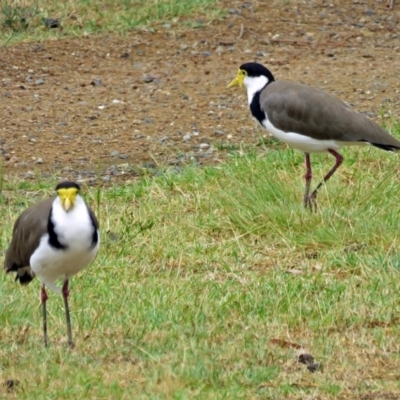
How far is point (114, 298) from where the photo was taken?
256 inches

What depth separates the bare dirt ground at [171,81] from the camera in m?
9.67

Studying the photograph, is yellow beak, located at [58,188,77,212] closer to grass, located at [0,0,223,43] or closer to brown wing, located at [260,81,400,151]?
brown wing, located at [260,81,400,151]

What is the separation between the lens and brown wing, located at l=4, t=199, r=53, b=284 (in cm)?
579

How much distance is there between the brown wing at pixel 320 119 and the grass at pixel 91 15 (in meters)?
4.49

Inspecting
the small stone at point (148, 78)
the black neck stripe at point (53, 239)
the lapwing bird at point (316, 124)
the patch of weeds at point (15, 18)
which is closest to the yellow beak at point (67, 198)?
the black neck stripe at point (53, 239)

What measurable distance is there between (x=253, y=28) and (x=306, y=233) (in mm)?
5498

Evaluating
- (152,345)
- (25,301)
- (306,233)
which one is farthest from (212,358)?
(306,233)

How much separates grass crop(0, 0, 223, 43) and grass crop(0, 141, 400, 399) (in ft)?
12.8

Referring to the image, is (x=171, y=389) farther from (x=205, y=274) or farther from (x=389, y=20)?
(x=389, y=20)

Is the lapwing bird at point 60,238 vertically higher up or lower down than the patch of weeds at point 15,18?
higher up

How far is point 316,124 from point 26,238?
2.90 m

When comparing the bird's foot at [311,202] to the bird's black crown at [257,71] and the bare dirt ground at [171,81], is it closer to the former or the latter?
the bird's black crown at [257,71]

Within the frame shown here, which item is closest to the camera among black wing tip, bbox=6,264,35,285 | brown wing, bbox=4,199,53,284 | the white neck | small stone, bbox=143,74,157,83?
brown wing, bbox=4,199,53,284

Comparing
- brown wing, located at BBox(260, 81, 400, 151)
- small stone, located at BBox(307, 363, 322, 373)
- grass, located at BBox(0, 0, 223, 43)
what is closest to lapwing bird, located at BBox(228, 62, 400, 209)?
brown wing, located at BBox(260, 81, 400, 151)
